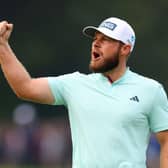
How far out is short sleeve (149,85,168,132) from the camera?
22.5 feet

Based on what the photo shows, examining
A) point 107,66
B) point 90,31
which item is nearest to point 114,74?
point 107,66

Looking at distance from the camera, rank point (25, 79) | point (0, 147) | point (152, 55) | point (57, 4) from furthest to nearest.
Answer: point (57, 4) → point (152, 55) → point (0, 147) → point (25, 79)

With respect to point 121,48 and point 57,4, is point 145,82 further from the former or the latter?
point 57,4

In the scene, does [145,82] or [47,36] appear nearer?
[145,82]

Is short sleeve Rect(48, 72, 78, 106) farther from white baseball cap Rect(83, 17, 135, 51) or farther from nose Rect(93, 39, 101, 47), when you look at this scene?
white baseball cap Rect(83, 17, 135, 51)

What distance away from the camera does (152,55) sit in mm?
22219

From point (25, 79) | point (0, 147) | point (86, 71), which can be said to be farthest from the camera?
point (86, 71)

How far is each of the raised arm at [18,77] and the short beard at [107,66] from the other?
0.30 m

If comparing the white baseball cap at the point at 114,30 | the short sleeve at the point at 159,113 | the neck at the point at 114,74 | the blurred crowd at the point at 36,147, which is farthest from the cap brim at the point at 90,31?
the blurred crowd at the point at 36,147

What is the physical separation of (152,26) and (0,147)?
5604 millimetres

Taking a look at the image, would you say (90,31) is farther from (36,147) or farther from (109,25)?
(36,147)

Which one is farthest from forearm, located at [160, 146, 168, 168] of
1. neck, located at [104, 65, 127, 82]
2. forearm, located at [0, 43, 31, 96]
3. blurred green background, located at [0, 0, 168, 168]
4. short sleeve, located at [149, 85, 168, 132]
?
blurred green background, located at [0, 0, 168, 168]

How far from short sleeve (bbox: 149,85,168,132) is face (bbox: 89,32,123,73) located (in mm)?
327

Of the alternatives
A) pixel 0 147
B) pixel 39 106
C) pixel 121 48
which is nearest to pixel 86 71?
pixel 39 106
